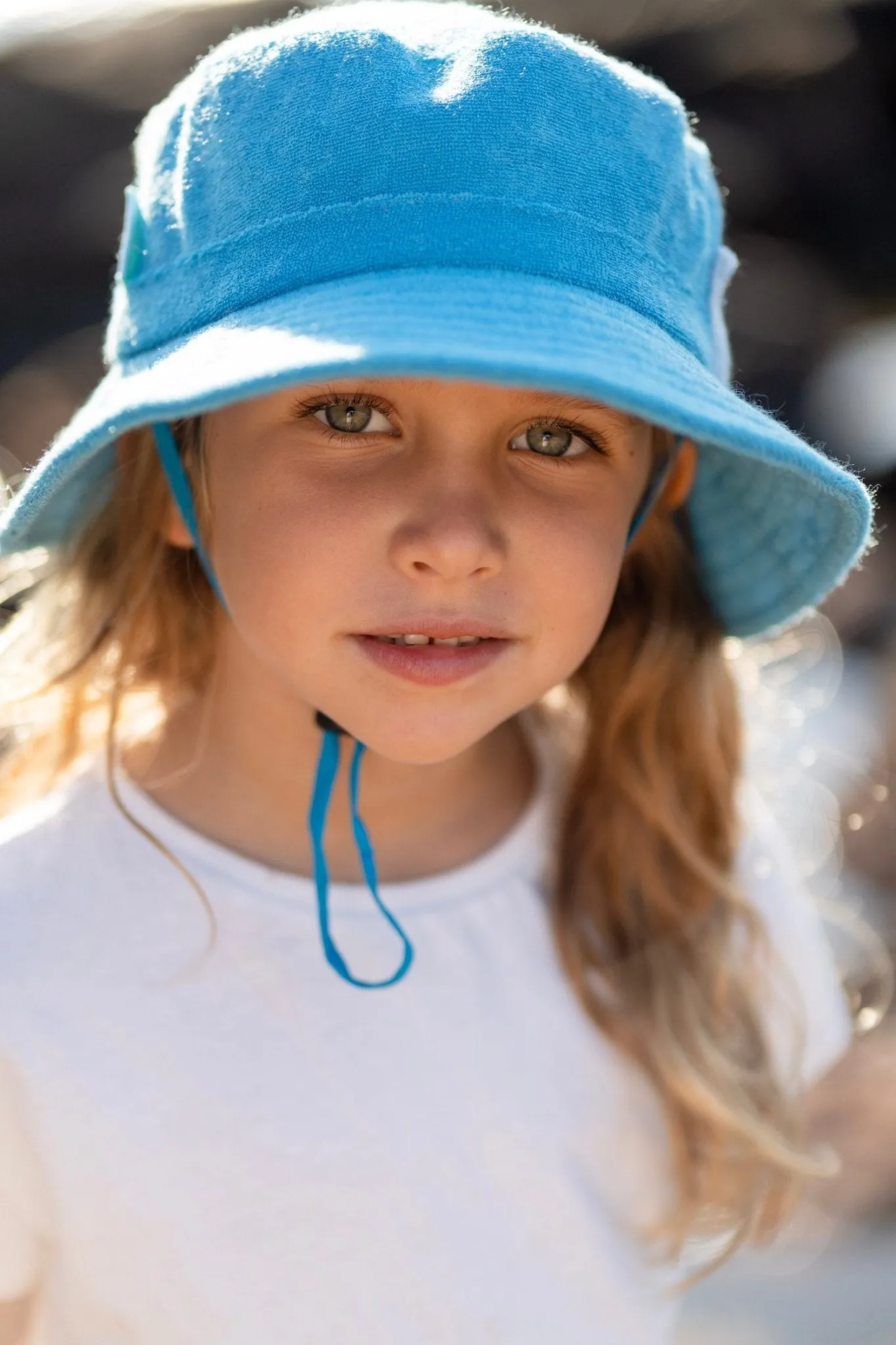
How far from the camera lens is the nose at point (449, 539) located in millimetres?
1432

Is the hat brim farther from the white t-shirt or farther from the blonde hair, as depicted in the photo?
the white t-shirt

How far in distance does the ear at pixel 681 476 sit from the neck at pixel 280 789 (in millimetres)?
435

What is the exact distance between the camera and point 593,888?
1.89 m

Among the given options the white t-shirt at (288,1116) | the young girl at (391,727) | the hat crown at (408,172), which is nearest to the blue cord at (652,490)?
the young girl at (391,727)

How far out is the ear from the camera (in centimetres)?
181

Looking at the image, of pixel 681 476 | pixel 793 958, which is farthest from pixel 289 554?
pixel 793 958

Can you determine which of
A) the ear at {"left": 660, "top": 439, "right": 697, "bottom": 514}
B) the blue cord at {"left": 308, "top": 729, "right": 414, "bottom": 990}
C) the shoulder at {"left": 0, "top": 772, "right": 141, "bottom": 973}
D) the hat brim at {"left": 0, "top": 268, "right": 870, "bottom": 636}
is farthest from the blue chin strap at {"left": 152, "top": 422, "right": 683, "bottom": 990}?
the ear at {"left": 660, "top": 439, "right": 697, "bottom": 514}

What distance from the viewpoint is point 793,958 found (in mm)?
2041

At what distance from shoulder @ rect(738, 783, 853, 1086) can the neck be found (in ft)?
1.46

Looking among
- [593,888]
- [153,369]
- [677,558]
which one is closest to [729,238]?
[677,558]

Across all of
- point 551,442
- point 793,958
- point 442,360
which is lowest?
point 793,958

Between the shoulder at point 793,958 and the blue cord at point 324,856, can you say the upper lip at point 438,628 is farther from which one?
the shoulder at point 793,958

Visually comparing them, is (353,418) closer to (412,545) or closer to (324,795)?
(412,545)

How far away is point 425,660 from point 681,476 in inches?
19.4
